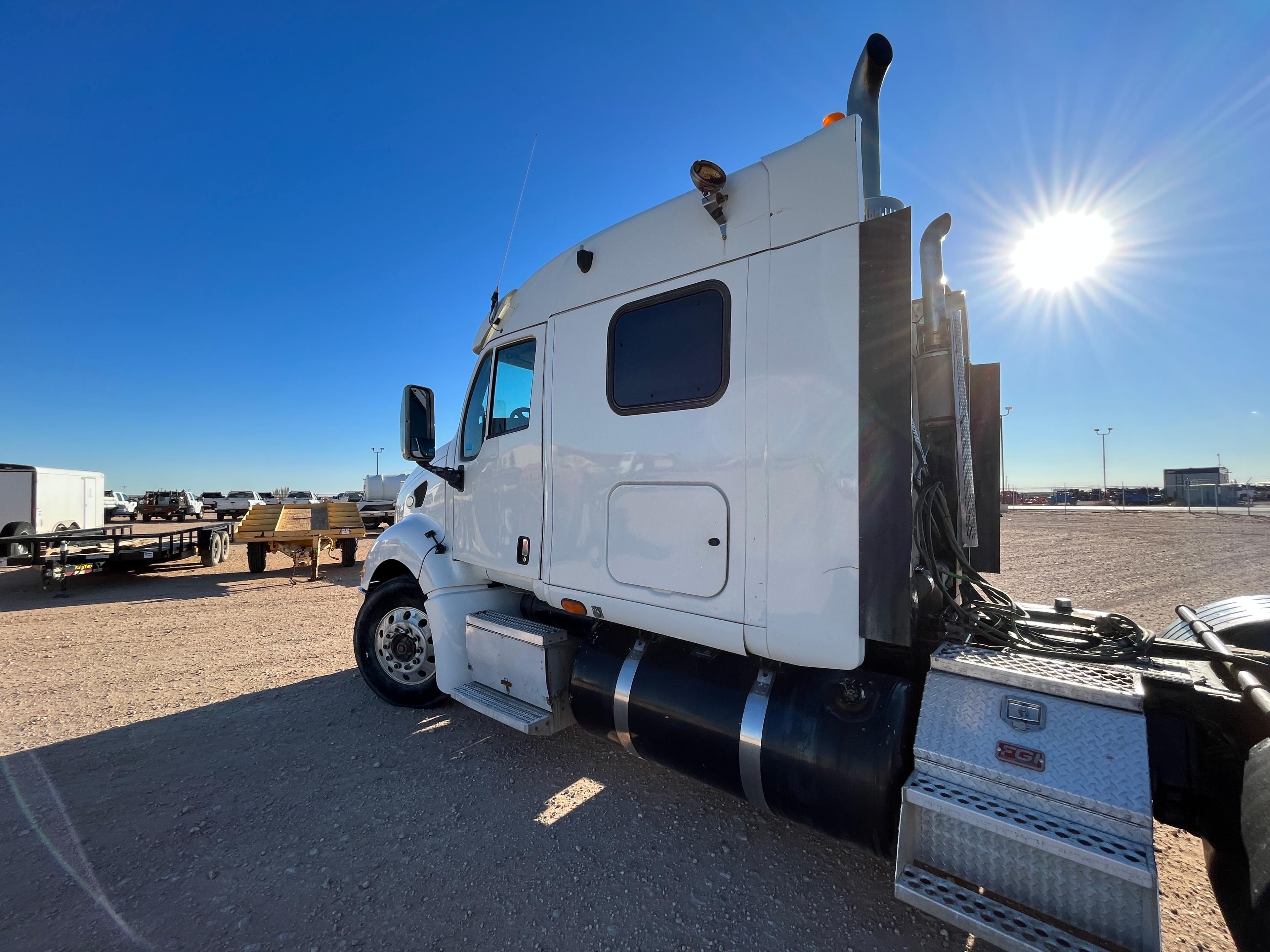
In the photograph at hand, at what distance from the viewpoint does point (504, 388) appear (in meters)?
→ 3.78

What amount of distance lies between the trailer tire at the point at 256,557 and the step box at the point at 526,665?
34.8 feet

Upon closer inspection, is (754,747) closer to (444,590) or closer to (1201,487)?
(444,590)

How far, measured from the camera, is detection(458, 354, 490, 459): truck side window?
155 inches

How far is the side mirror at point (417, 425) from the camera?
3.81m

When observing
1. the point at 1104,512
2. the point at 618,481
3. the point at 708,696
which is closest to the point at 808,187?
the point at 618,481

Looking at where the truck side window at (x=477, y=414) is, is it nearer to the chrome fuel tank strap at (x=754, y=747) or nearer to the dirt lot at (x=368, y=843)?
the dirt lot at (x=368, y=843)

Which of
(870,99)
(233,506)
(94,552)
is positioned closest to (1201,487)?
(870,99)

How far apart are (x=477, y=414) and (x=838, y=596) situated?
2.88 meters

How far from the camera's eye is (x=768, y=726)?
8.04 feet

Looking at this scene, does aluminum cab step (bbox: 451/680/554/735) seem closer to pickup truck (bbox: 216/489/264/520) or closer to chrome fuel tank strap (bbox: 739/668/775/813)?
chrome fuel tank strap (bbox: 739/668/775/813)

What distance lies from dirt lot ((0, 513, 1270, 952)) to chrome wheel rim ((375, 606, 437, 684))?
330mm

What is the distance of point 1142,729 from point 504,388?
11.7 feet

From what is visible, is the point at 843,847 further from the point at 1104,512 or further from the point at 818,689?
the point at 1104,512

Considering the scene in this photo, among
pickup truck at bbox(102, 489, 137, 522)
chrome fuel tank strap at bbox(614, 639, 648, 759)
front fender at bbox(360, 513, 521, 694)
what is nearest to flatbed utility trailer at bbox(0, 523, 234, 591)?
front fender at bbox(360, 513, 521, 694)
